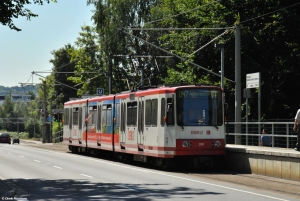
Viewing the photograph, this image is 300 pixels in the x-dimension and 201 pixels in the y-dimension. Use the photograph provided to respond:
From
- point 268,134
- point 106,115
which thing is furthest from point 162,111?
point 106,115

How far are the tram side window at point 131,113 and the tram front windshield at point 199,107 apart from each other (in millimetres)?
4054

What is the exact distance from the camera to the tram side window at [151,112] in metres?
28.8

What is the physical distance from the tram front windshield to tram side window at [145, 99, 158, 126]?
52.7 inches

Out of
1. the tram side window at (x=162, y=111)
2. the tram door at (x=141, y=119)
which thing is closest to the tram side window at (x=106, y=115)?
the tram door at (x=141, y=119)

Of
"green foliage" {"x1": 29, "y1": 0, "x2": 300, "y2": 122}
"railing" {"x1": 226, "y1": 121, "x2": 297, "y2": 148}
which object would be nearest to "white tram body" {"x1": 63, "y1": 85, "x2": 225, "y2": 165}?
"railing" {"x1": 226, "y1": 121, "x2": 297, "y2": 148}

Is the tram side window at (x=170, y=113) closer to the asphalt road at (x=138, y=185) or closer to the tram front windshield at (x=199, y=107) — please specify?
the tram front windshield at (x=199, y=107)

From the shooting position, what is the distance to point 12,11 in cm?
2333

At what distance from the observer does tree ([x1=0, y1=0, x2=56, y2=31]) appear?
2297 cm

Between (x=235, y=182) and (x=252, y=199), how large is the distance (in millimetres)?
5792

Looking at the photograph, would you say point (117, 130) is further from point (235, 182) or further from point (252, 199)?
point (252, 199)

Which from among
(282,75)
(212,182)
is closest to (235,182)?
(212,182)

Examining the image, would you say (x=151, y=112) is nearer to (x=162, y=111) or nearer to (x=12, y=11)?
(x=162, y=111)

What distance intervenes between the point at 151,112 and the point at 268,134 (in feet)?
14.5

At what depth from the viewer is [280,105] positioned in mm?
44469
